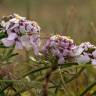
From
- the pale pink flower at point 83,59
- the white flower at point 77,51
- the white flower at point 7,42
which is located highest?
the white flower at point 7,42

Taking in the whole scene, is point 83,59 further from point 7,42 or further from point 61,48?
point 7,42

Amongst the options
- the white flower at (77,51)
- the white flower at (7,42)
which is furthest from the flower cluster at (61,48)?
the white flower at (7,42)

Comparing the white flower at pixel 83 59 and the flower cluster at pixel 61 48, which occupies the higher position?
the flower cluster at pixel 61 48

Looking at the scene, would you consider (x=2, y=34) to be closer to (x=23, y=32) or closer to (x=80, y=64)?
(x=23, y=32)

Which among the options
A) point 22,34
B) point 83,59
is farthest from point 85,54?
point 22,34

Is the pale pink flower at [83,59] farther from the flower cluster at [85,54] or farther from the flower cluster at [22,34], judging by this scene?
the flower cluster at [22,34]

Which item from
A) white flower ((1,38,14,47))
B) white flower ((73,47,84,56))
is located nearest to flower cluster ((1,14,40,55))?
white flower ((1,38,14,47))

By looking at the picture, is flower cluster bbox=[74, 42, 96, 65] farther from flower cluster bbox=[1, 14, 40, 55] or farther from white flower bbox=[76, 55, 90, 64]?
flower cluster bbox=[1, 14, 40, 55]
